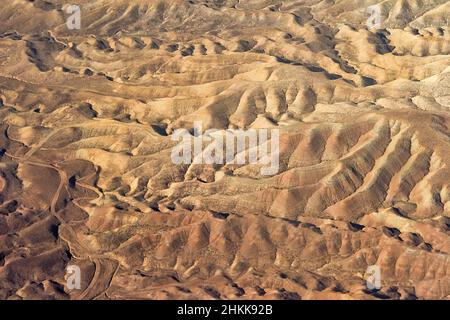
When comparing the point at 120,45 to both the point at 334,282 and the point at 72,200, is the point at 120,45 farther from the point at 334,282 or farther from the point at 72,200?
the point at 334,282

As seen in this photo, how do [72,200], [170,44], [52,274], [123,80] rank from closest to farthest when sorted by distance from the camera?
1. [52,274]
2. [72,200]
3. [123,80]
4. [170,44]

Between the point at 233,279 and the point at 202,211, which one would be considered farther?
the point at 202,211

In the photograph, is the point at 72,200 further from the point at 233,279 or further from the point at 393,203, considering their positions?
the point at 393,203

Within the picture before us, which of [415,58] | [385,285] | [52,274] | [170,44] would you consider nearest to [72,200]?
[52,274]

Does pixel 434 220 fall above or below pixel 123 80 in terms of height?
above

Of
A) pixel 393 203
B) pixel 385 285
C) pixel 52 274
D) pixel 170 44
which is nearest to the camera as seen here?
pixel 385 285

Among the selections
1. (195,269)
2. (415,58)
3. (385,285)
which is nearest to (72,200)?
(195,269)
